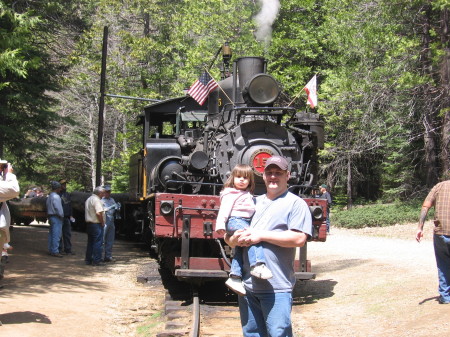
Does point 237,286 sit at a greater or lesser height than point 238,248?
lesser

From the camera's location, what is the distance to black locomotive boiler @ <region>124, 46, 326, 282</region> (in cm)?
885

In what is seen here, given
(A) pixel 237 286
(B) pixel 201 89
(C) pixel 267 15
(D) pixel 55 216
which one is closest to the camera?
(A) pixel 237 286

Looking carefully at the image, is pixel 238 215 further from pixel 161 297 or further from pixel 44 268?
pixel 44 268

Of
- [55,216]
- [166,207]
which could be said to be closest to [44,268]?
[55,216]

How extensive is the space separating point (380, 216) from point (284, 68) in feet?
29.4

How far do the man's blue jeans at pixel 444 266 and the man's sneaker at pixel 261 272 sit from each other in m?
4.22

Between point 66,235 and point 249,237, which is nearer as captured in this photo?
point 249,237

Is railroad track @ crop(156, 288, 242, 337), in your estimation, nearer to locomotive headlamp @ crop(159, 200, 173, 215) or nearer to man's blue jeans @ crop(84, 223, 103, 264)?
locomotive headlamp @ crop(159, 200, 173, 215)

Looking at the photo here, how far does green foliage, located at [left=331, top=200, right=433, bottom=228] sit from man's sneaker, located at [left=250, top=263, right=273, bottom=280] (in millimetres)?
17342

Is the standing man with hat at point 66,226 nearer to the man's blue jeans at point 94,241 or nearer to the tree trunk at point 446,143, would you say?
the man's blue jeans at point 94,241

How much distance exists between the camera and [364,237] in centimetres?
1995

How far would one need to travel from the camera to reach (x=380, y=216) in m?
22.5

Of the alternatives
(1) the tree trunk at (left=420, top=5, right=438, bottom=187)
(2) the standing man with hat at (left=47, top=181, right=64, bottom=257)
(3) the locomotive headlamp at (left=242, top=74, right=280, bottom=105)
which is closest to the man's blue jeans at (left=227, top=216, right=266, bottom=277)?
(3) the locomotive headlamp at (left=242, top=74, right=280, bottom=105)

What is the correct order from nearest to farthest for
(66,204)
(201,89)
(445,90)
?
1. (201,89)
2. (66,204)
3. (445,90)
